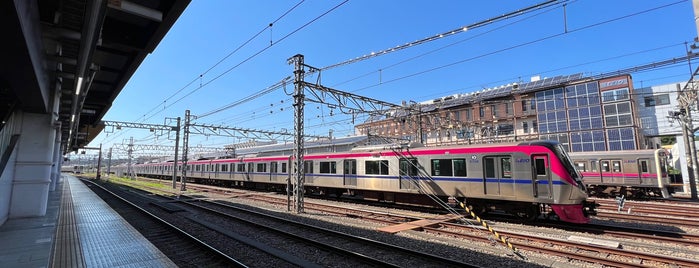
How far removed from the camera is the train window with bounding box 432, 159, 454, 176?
12.3 metres

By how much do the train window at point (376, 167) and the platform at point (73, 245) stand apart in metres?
9.42

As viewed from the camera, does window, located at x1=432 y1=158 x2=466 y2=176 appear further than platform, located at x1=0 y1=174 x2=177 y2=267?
Yes

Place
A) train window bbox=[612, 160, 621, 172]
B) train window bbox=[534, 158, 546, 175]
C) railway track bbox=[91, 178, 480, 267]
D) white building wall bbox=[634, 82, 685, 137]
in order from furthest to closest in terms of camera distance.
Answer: white building wall bbox=[634, 82, 685, 137] → train window bbox=[612, 160, 621, 172] → train window bbox=[534, 158, 546, 175] → railway track bbox=[91, 178, 480, 267]

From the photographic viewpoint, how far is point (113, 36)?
18.4 ft

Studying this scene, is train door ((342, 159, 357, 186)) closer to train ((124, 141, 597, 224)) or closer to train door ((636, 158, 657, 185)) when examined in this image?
train ((124, 141, 597, 224))

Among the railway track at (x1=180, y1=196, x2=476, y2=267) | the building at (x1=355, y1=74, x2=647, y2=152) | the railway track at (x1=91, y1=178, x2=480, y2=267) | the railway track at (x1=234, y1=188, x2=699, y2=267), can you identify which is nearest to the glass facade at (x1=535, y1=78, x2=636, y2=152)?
the building at (x1=355, y1=74, x2=647, y2=152)

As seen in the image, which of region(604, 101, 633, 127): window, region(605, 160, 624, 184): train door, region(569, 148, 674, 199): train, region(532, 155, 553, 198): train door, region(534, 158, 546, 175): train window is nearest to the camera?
region(532, 155, 553, 198): train door

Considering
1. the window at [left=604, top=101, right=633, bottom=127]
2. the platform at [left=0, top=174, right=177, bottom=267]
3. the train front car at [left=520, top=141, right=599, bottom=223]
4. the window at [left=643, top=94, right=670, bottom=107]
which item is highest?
the window at [left=643, top=94, right=670, bottom=107]

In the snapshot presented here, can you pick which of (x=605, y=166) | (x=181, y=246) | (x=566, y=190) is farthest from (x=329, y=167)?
(x=605, y=166)

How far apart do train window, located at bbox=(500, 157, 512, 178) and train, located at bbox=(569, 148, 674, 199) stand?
31.5 feet

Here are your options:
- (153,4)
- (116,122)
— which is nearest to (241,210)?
(153,4)

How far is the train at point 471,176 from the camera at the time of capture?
968cm

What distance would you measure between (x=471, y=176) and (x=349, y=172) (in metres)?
6.48

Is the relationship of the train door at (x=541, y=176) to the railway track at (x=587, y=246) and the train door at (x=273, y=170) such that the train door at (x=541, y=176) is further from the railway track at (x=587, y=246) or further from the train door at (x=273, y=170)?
the train door at (x=273, y=170)
